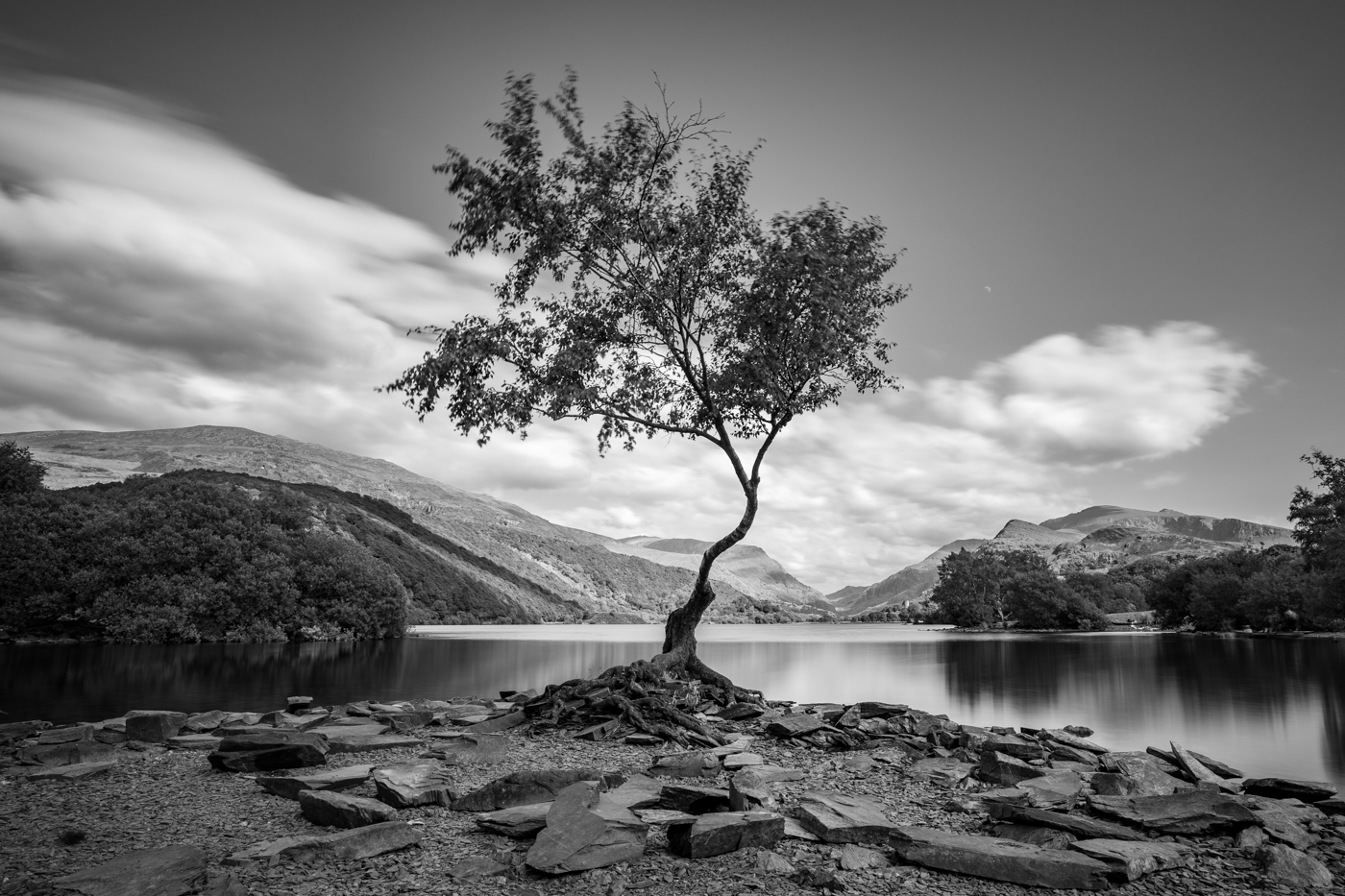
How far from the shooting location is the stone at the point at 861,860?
6641mm

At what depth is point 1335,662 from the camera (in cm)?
4650

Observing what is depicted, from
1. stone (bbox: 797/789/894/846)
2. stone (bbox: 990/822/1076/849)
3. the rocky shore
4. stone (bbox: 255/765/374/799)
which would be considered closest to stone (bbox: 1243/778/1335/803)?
the rocky shore

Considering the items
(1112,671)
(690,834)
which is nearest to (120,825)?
(690,834)

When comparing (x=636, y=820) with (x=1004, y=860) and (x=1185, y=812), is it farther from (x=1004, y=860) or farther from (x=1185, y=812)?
(x=1185, y=812)

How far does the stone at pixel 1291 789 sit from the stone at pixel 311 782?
12.1 m

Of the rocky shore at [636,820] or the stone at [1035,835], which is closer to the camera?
the rocky shore at [636,820]

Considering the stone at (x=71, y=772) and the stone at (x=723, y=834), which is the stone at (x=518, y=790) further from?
the stone at (x=71, y=772)

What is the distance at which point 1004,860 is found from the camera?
6.39m

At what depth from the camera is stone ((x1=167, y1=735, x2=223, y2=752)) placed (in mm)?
12547

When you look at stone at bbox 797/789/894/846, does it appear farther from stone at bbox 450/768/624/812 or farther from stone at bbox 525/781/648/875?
stone at bbox 450/768/624/812

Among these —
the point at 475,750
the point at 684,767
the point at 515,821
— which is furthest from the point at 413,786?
the point at 684,767

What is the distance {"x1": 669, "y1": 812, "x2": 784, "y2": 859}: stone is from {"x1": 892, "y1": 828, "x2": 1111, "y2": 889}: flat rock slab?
122cm

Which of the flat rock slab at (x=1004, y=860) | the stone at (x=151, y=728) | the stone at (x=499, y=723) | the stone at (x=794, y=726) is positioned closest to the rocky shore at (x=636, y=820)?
the flat rock slab at (x=1004, y=860)

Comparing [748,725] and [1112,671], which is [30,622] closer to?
[748,725]
